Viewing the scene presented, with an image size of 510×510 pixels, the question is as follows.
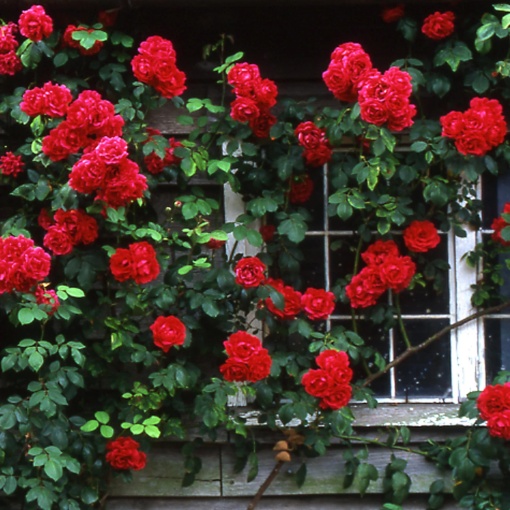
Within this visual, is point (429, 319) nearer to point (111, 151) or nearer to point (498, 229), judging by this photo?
point (498, 229)

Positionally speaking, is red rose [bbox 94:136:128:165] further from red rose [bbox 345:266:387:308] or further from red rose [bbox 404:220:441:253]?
red rose [bbox 404:220:441:253]

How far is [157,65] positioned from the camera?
3.76 meters

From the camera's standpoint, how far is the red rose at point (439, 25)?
3905 millimetres

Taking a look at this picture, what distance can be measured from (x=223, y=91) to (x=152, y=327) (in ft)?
3.22

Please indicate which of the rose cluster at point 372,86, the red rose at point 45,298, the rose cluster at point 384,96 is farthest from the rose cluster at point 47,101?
the rose cluster at point 384,96

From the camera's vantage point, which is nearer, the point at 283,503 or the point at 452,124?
the point at 452,124

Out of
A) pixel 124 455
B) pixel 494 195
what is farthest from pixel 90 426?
pixel 494 195

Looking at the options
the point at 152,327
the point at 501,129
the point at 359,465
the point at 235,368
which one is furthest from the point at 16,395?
the point at 501,129

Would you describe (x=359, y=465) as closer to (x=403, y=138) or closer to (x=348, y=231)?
(x=348, y=231)

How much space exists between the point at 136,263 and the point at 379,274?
0.96 m

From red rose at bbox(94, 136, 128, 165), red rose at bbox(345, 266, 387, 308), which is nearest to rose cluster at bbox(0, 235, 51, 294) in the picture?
red rose at bbox(94, 136, 128, 165)

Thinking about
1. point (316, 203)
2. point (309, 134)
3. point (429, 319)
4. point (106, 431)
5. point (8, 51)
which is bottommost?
point (106, 431)

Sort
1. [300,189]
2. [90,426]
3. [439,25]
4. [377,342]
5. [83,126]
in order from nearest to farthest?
[83,126] < [90,426] < [439,25] < [300,189] < [377,342]

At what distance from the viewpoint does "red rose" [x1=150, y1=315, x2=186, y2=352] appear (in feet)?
12.3
